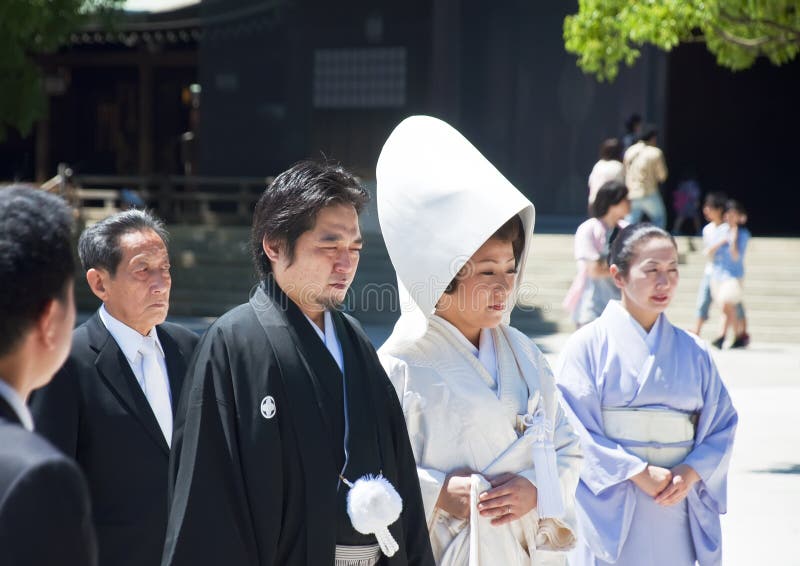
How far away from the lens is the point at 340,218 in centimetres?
296

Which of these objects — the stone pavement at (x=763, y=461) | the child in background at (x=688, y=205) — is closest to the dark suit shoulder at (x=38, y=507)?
the stone pavement at (x=763, y=461)

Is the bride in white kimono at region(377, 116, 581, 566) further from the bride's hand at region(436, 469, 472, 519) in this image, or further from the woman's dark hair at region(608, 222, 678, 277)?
the woman's dark hair at region(608, 222, 678, 277)

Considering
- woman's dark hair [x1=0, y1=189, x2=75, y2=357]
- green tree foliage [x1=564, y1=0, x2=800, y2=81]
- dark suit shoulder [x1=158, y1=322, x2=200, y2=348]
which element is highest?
green tree foliage [x1=564, y1=0, x2=800, y2=81]

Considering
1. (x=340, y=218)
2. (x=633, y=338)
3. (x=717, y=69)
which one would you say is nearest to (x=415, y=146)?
(x=340, y=218)

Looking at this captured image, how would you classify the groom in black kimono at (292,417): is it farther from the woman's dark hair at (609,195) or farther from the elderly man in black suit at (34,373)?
the woman's dark hair at (609,195)

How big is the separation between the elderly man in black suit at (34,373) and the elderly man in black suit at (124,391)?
5.27 ft

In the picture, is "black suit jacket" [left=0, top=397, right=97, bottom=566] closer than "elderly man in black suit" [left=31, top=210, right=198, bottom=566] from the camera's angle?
Yes

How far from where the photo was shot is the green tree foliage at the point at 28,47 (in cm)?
1373

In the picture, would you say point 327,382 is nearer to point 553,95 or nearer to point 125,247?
point 125,247

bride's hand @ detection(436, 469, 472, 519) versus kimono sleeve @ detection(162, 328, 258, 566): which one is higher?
kimono sleeve @ detection(162, 328, 258, 566)

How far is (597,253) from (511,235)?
4.19 meters

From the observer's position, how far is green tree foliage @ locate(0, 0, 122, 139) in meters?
13.7

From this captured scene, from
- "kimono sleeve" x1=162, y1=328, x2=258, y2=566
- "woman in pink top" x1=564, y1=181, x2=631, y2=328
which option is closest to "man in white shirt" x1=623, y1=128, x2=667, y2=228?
"woman in pink top" x1=564, y1=181, x2=631, y2=328

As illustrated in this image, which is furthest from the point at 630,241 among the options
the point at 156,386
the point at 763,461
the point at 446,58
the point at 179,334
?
the point at 446,58
